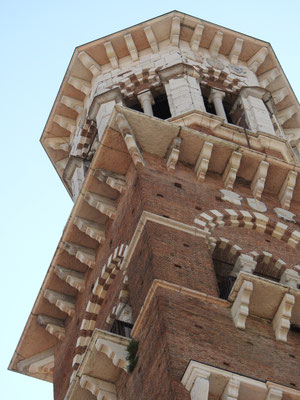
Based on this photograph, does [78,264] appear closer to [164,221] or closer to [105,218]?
[105,218]

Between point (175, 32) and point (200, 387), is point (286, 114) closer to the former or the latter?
point (175, 32)

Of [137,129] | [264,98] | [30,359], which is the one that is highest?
[264,98]

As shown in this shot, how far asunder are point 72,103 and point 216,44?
4.59 metres

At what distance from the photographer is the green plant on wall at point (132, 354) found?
14758 mm

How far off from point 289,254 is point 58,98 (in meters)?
11.5

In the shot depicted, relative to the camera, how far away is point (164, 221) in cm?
1714

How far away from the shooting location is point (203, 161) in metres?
19.7

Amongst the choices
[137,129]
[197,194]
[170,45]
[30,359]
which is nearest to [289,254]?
[197,194]

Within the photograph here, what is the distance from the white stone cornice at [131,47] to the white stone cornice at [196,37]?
165 centimetres

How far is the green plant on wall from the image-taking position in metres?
14.8

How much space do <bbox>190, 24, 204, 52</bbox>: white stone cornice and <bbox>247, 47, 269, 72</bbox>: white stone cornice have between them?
167cm

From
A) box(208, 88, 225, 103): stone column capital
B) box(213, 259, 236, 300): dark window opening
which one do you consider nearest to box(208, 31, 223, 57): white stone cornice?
box(208, 88, 225, 103): stone column capital

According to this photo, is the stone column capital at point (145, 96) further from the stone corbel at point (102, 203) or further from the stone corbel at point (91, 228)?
the stone corbel at point (91, 228)

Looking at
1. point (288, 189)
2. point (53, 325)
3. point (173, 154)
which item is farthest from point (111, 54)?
point (53, 325)
